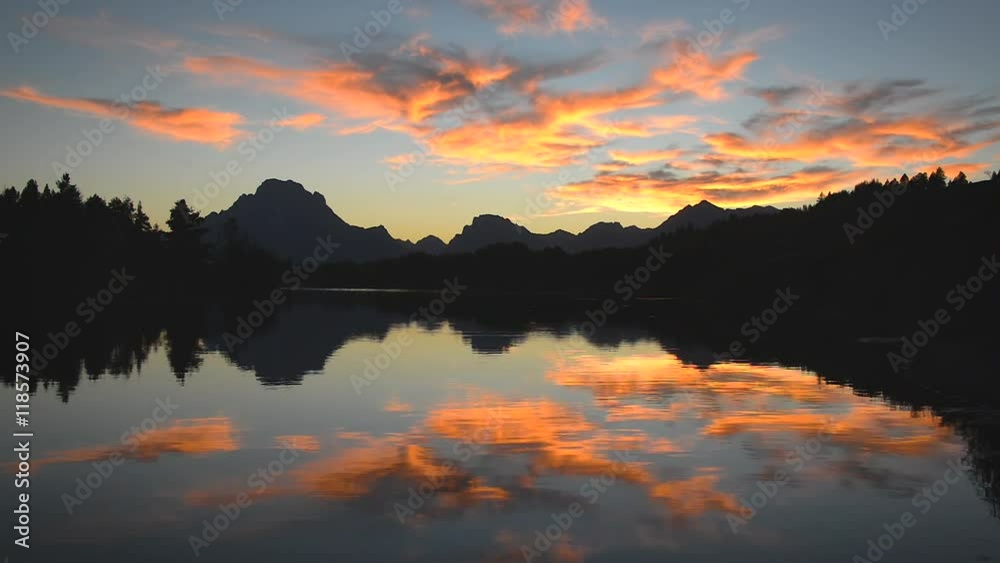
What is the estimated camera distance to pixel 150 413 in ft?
87.7

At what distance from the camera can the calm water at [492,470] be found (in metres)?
14.2

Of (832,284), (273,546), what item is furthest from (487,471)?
(832,284)

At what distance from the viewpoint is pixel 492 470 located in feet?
62.5

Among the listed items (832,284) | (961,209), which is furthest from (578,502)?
(832,284)

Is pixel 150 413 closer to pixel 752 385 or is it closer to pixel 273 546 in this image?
pixel 273 546

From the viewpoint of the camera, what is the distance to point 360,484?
17.8 metres

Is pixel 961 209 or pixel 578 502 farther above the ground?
pixel 961 209

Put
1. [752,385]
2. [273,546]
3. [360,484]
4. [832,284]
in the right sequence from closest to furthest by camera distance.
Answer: [273,546], [360,484], [752,385], [832,284]

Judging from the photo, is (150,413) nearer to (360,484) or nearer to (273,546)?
(360,484)

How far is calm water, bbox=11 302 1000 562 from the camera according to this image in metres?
14.2

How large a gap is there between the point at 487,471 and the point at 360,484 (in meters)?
2.98

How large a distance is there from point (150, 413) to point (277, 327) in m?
44.9

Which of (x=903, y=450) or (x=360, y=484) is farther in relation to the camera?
(x=903, y=450)

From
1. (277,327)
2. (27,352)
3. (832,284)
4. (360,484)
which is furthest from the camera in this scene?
(832,284)
